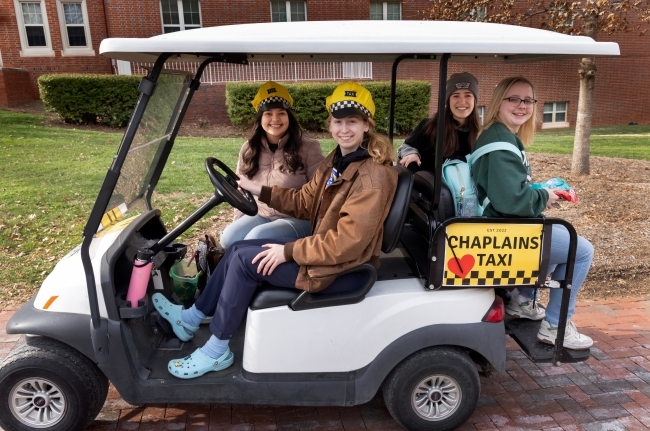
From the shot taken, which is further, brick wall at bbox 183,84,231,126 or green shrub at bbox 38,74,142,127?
brick wall at bbox 183,84,231,126

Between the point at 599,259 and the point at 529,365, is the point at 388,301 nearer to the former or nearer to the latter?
the point at 529,365

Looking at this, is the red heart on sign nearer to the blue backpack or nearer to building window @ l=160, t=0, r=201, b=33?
the blue backpack

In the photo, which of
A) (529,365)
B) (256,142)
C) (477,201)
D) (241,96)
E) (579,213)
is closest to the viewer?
(477,201)

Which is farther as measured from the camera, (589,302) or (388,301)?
(589,302)

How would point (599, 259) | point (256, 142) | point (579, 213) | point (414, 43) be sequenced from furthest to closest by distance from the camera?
1. point (579, 213)
2. point (599, 259)
3. point (256, 142)
4. point (414, 43)

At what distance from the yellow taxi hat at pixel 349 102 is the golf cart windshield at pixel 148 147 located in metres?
0.79

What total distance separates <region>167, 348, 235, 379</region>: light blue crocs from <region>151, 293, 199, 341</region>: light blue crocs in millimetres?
192

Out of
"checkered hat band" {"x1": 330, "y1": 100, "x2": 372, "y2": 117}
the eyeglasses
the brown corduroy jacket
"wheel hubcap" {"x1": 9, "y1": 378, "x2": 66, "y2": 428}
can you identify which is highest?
"checkered hat band" {"x1": 330, "y1": 100, "x2": 372, "y2": 117}

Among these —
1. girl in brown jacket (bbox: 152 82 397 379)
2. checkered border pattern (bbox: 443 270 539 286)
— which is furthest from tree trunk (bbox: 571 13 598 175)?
girl in brown jacket (bbox: 152 82 397 379)

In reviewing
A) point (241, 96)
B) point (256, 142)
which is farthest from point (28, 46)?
point (256, 142)

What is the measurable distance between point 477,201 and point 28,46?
55.0ft

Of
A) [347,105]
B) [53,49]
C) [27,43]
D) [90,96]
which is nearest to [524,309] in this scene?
[347,105]

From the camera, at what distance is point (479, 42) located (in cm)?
209

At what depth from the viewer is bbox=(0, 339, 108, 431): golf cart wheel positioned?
2285 mm
